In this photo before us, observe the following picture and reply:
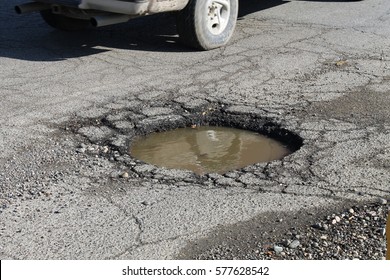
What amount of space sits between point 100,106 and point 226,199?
2236 mm

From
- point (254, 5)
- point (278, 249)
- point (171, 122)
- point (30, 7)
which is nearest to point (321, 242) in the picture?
point (278, 249)

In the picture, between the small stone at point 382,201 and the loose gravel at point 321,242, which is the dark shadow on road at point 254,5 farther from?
the loose gravel at point 321,242

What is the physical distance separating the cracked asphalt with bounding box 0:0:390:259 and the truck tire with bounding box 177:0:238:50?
0.16 metres

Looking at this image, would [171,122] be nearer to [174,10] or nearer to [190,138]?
[190,138]

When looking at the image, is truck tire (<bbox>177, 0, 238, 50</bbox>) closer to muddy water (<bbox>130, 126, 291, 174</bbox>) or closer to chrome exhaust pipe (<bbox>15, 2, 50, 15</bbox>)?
chrome exhaust pipe (<bbox>15, 2, 50, 15</bbox>)

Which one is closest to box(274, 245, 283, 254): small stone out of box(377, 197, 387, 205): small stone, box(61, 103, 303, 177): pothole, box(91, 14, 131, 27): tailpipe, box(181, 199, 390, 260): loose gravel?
box(181, 199, 390, 260): loose gravel

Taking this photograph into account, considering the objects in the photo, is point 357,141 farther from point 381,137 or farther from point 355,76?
point 355,76

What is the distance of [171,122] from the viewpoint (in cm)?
703

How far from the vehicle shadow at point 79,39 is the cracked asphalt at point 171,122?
0.08ft

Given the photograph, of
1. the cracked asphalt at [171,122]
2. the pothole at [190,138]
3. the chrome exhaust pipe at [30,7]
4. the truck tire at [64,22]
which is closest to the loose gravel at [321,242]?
the cracked asphalt at [171,122]

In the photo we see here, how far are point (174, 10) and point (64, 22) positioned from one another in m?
1.85

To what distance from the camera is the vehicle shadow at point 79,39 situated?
934 cm

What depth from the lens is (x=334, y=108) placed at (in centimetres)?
734

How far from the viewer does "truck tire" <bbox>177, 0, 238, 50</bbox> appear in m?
9.02
